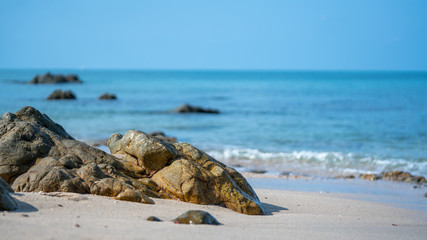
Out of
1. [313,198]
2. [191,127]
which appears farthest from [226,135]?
[313,198]

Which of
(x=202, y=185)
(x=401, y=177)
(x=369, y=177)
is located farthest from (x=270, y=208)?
(x=401, y=177)

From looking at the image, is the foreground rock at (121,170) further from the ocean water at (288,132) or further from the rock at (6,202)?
the ocean water at (288,132)

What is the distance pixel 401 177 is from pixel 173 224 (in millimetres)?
9387

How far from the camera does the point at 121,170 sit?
744cm

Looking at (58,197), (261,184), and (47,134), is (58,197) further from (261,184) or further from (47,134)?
(261,184)

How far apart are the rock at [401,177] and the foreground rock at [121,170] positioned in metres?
6.77

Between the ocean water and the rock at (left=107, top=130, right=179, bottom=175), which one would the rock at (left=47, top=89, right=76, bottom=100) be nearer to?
the ocean water

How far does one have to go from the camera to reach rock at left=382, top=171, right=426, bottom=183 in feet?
41.5

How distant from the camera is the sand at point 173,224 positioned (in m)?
5.08

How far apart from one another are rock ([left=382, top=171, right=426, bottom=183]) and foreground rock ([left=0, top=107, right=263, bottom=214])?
22.2 feet

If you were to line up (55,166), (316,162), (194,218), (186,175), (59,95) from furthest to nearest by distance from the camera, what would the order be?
1. (59,95)
2. (316,162)
3. (186,175)
4. (55,166)
5. (194,218)

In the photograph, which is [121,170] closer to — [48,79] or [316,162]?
[316,162]

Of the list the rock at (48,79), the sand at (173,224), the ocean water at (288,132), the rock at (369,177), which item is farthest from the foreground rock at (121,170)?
the rock at (48,79)

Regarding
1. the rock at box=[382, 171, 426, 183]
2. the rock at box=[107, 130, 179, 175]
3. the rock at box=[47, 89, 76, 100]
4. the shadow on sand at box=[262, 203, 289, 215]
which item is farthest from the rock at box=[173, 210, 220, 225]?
the rock at box=[47, 89, 76, 100]
